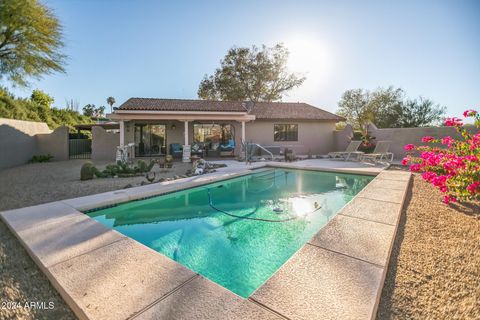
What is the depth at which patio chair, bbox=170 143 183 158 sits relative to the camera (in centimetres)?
1480

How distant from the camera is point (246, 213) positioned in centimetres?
577

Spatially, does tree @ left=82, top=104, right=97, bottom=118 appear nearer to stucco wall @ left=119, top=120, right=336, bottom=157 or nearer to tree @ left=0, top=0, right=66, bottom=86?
tree @ left=0, top=0, right=66, bottom=86

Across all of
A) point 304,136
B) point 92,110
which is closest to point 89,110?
point 92,110

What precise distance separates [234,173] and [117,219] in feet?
16.6

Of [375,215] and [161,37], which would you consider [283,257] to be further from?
[161,37]

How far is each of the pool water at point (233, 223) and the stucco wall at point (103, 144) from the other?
1066 centimetres

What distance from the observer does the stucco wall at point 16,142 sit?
11.7m

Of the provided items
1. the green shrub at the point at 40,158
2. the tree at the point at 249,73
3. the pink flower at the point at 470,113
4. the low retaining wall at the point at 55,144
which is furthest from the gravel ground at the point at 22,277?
the tree at the point at 249,73

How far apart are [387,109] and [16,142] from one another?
34.3 m

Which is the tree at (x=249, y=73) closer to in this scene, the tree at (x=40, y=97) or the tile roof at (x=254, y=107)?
the tile roof at (x=254, y=107)

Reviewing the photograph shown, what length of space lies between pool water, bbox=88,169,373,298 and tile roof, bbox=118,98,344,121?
881cm

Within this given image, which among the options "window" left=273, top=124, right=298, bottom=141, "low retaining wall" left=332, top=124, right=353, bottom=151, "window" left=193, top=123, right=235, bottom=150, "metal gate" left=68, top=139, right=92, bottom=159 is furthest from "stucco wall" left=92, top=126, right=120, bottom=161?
"low retaining wall" left=332, top=124, right=353, bottom=151

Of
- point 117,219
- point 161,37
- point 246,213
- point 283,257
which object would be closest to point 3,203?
point 117,219

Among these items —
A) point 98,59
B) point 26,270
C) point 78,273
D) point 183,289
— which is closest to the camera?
point 183,289
